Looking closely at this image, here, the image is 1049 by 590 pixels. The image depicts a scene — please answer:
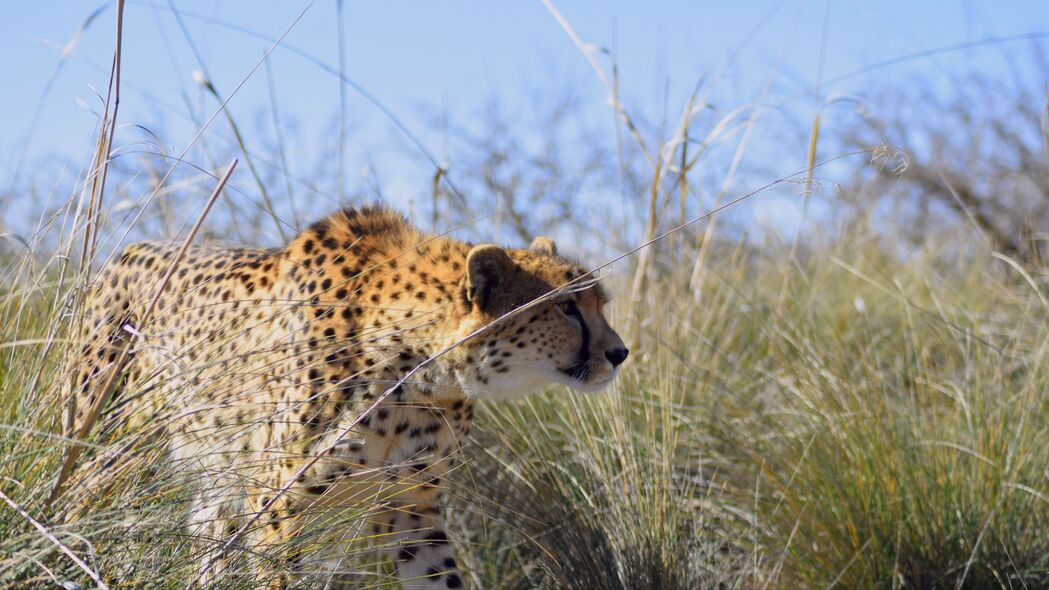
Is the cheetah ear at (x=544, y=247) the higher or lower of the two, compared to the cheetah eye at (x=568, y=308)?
higher

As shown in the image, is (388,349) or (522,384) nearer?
(388,349)

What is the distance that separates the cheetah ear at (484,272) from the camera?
244 cm

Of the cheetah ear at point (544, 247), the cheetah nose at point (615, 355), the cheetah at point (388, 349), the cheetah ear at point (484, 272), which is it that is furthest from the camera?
the cheetah ear at point (544, 247)

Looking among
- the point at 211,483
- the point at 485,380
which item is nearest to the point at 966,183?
the point at 485,380

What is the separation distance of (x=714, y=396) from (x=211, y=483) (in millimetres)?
1805

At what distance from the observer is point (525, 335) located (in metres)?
2.49

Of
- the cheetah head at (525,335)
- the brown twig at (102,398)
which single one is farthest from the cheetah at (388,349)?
the brown twig at (102,398)

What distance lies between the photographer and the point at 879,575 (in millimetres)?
2730

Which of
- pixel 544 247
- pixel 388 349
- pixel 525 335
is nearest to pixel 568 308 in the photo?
pixel 525 335

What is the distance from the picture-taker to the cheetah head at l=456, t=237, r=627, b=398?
2.44 meters

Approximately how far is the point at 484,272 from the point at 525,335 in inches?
6.5

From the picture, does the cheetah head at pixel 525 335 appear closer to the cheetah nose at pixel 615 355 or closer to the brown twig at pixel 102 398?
the cheetah nose at pixel 615 355

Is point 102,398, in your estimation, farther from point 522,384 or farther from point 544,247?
point 544,247

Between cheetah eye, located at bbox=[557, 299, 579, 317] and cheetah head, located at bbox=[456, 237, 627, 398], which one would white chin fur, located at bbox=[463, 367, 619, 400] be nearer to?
cheetah head, located at bbox=[456, 237, 627, 398]
